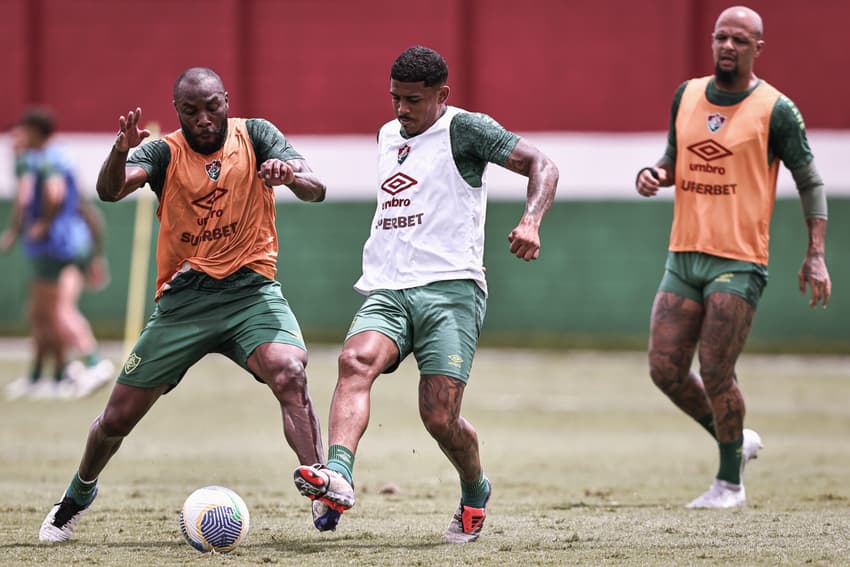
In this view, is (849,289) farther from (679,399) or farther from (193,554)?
(193,554)

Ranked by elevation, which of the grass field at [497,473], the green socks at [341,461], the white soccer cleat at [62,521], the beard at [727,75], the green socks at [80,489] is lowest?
the grass field at [497,473]

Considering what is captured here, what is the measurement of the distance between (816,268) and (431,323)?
274 cm

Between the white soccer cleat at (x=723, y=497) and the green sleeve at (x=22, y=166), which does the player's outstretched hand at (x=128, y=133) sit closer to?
the white soccer cleat at (x=723, y=497)

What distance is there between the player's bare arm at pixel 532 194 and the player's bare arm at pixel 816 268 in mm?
2197

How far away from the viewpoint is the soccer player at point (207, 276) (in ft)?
24.5

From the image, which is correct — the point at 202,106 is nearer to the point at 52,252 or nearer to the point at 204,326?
the point at 204,326

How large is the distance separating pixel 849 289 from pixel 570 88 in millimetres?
5848

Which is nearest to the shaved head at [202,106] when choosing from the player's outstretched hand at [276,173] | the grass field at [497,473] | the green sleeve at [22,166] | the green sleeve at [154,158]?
the green sleeve at [154,158]

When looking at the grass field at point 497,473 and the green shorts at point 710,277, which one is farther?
the green shorts at point 710,277

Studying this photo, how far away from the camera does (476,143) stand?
754 centimetres

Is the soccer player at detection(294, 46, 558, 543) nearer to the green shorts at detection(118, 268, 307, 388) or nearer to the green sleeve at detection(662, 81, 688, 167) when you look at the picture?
the green shorts at detection(118, 268, 307, 388)

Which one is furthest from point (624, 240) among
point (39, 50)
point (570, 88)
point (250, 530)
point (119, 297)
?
point (250, 530)

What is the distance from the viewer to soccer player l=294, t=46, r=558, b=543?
7.38 meters

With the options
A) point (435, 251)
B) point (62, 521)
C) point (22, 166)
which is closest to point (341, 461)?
point (435, 251)
